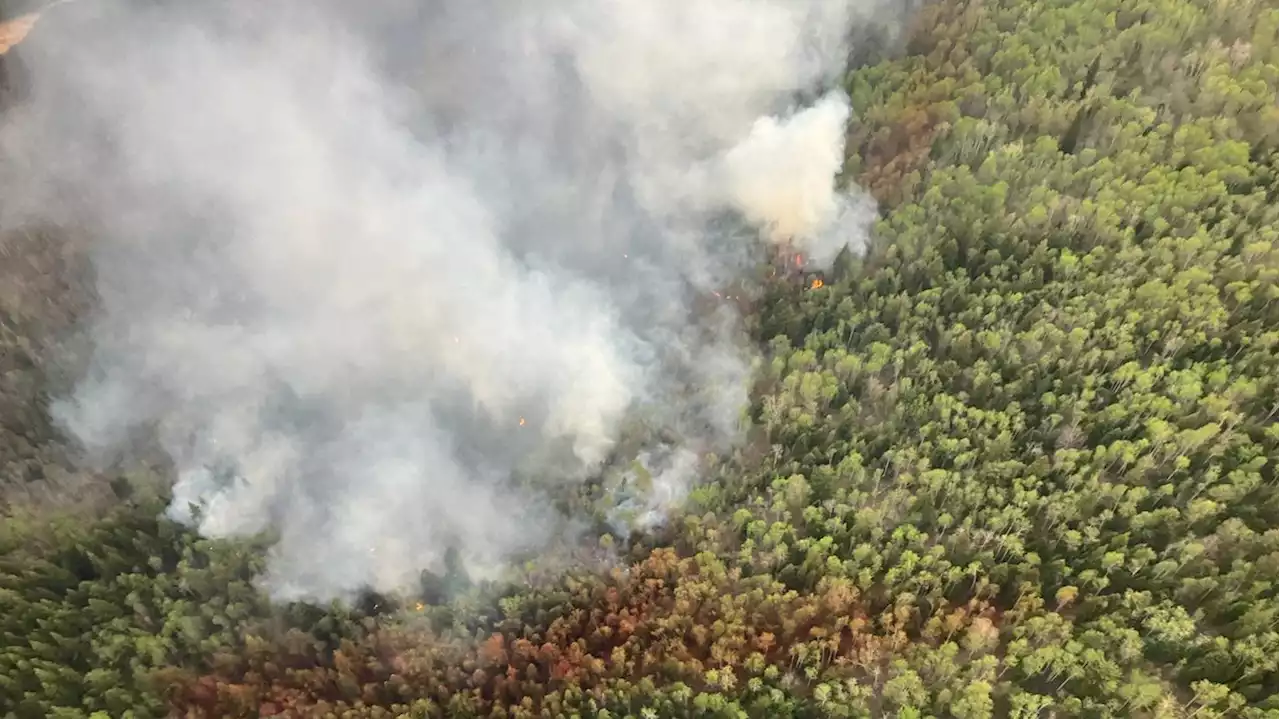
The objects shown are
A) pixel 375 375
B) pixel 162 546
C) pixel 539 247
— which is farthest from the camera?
pixel 539 247

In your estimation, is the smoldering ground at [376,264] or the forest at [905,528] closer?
the forest at [905,528]

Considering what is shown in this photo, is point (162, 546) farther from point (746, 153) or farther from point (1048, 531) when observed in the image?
point (1048, 531)

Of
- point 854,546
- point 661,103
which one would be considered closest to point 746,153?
point 661,103

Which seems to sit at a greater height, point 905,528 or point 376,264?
point 376,264

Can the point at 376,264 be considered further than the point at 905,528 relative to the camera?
Yes
